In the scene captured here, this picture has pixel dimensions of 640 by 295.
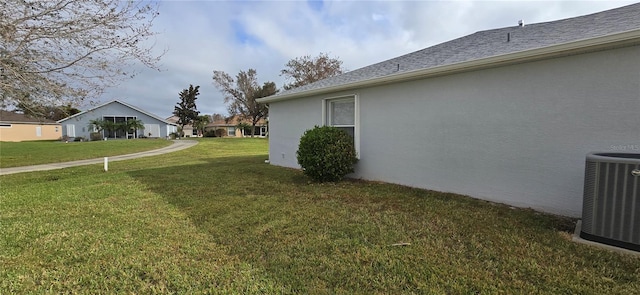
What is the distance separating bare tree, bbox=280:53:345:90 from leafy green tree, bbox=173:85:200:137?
24234 mm

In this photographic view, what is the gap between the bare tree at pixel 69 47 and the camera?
5.87 m

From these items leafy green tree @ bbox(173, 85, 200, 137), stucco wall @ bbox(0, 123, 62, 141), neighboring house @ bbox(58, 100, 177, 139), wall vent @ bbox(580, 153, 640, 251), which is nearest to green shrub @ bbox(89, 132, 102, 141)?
neighboring house @ bbox(58, 100, 177, 139)

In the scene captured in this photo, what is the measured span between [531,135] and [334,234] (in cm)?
346

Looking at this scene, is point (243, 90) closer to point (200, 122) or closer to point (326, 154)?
point (200, 122)

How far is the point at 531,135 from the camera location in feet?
15.4

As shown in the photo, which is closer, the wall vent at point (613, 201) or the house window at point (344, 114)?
the wall vent at point (613, 201)

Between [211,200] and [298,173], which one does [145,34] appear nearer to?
[211,200]

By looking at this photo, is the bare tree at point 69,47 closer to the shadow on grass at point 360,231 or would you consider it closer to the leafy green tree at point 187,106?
the shadow on grass at point 360,231

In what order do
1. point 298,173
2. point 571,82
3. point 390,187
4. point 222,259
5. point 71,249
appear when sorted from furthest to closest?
point 298,173 < point 390,187 < point 571,82 < point 71,249 < point 222,259

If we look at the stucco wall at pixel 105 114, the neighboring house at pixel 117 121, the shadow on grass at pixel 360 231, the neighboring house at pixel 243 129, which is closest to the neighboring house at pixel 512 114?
the shadow on grass at pixel 360 231

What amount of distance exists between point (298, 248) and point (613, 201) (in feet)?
10.6

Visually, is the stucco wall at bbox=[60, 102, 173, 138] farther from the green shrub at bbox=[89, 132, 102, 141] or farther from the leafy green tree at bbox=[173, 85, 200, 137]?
Result: the leafy green tree at bbox=[173, 85, 200, 137]

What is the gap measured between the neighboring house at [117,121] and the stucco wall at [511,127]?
123 ft

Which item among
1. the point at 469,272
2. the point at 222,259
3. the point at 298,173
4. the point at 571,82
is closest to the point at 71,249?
the point at 222,259
